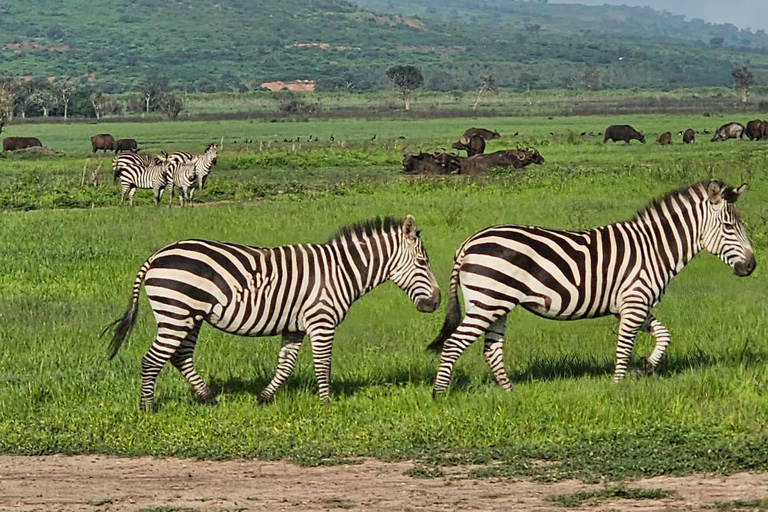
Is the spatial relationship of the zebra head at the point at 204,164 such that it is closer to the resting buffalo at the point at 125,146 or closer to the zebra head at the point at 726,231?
the zebra head at the point at 726,231

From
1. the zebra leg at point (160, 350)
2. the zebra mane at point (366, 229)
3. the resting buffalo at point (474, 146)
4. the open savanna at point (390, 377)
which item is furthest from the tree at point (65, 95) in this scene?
the zebra leg at point (160, 350)

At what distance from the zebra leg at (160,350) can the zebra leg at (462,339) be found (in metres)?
2.08

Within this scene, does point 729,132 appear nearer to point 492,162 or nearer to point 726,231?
point 492,162

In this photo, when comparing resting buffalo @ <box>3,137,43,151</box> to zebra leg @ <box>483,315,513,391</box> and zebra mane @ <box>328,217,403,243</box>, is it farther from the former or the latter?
zebra leg @ <box>483,315,513,391</box>

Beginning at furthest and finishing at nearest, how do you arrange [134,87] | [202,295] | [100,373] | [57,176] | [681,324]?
[134,87]
[57,176]
[681,324]
[100,373]
[202,295]

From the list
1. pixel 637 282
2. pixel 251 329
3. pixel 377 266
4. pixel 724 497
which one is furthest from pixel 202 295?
pixel 724 497

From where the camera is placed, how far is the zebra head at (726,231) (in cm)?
1141

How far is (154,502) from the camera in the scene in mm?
7820

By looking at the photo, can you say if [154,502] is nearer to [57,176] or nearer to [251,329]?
[251,329]

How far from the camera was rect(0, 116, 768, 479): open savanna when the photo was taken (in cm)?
933

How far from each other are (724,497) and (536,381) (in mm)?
3891

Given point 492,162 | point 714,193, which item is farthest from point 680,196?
point 492,162

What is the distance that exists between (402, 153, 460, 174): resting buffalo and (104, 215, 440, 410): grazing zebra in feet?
94.8

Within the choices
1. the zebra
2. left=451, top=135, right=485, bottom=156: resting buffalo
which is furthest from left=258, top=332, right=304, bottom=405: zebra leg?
left=451, top=135, right=485, bottom=156: resting buffalo
